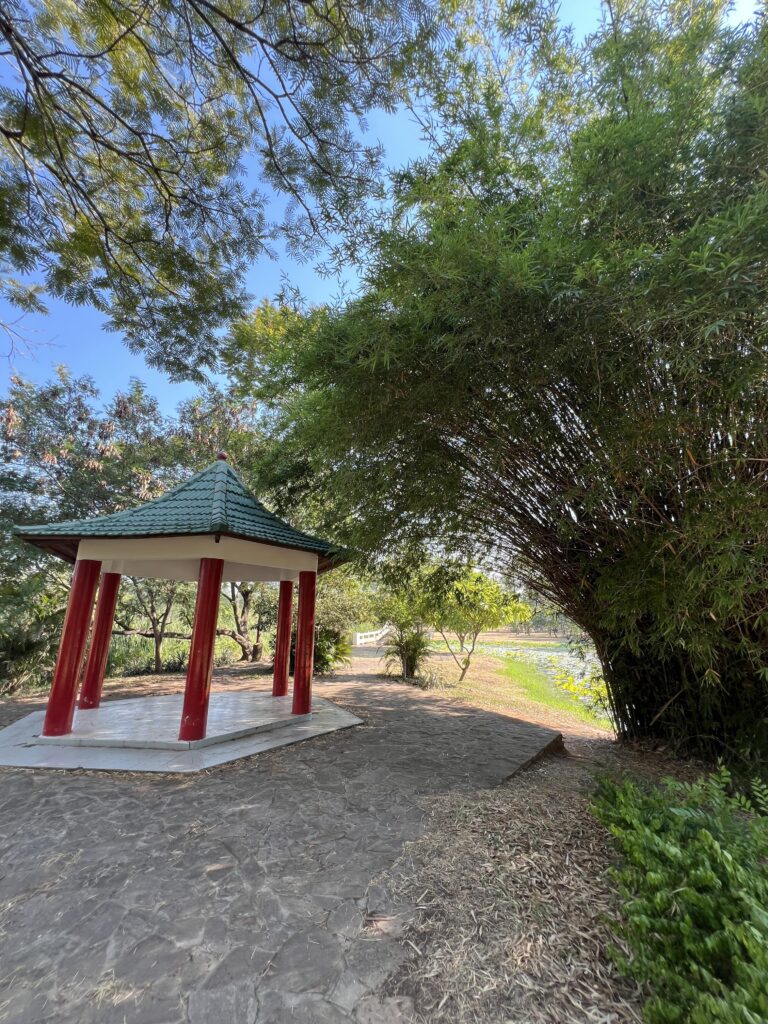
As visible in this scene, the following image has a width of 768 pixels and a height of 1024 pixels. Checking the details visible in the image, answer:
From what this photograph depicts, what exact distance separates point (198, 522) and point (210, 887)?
9.89 feet

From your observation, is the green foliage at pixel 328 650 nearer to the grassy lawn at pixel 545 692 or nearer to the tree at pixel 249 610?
the tree at pixel 249 610

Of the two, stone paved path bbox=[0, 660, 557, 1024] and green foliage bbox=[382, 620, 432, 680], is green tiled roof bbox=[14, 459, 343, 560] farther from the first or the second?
green foliage bbox=[382, 620, 432, 680]

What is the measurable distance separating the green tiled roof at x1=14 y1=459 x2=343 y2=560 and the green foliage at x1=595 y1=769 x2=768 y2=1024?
371 centimetres

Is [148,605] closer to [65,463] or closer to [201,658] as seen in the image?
[65,463]

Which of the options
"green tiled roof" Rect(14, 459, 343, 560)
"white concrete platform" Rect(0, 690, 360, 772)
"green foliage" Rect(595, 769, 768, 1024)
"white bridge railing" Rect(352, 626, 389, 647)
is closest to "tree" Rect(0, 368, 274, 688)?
"green tiled roof" Rect(14, 459, 343, 560)

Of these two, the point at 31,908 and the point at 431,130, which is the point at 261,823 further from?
the point at 431,130

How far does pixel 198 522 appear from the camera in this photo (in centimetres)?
434

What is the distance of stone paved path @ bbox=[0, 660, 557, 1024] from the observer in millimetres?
1524

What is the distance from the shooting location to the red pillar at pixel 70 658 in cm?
423

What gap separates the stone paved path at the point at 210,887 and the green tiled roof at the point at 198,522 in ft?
6.89

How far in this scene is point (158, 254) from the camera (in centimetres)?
385

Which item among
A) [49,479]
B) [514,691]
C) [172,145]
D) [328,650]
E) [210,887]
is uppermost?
[172,145]

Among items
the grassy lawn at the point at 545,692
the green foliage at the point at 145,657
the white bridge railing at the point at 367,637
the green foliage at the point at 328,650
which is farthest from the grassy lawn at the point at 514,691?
A: the green foliage at the point at 145,657

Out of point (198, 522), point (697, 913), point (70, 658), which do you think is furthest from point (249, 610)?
point (697, 913)
